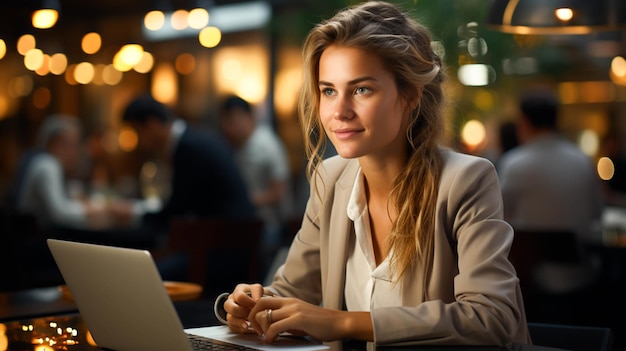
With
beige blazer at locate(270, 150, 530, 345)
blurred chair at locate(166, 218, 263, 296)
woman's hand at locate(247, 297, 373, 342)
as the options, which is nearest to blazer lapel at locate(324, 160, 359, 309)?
beige blazer at locate(270, 150, 530, 345)

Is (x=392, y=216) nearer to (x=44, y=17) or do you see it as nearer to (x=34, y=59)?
(x=44, y=17)

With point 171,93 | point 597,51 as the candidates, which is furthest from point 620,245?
point 171,93

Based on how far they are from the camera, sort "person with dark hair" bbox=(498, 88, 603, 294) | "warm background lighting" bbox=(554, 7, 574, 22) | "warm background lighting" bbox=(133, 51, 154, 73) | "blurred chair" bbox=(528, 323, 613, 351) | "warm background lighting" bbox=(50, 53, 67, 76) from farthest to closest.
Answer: "warm background lighting" bbox=(50, 53, 67, 76)
"warm background lighting" bbox=(133, 51, 154, 73)
"person with dark hair" bbox=(498, 88, 603, 294)
"warm background lighting" bbox=(554, 7, 574, 22)
"blurred chair" bbox=(528, 323, 613, 351)

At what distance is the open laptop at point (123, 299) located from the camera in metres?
1.60

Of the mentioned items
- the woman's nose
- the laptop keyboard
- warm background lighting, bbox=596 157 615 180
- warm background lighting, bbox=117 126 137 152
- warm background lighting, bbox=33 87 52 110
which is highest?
the woman's nose

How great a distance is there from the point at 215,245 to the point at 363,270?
2765 mm

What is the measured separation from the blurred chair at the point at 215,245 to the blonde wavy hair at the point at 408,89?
274 cm

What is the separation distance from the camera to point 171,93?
1242 centimetres

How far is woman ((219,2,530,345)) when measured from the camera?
188cm

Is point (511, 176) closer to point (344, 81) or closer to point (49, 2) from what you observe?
point (49, 2)

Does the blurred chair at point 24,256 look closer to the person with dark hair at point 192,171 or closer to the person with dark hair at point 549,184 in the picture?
the person with dark hair at point 192,171

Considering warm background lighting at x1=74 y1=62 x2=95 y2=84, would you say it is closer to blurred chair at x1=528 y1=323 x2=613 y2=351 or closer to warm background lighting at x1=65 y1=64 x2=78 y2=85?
warm background lighting at x1=65 y1=64 x2=78 y2=85

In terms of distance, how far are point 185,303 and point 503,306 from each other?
947 mm

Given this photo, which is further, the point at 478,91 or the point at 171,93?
the point at 171,93
